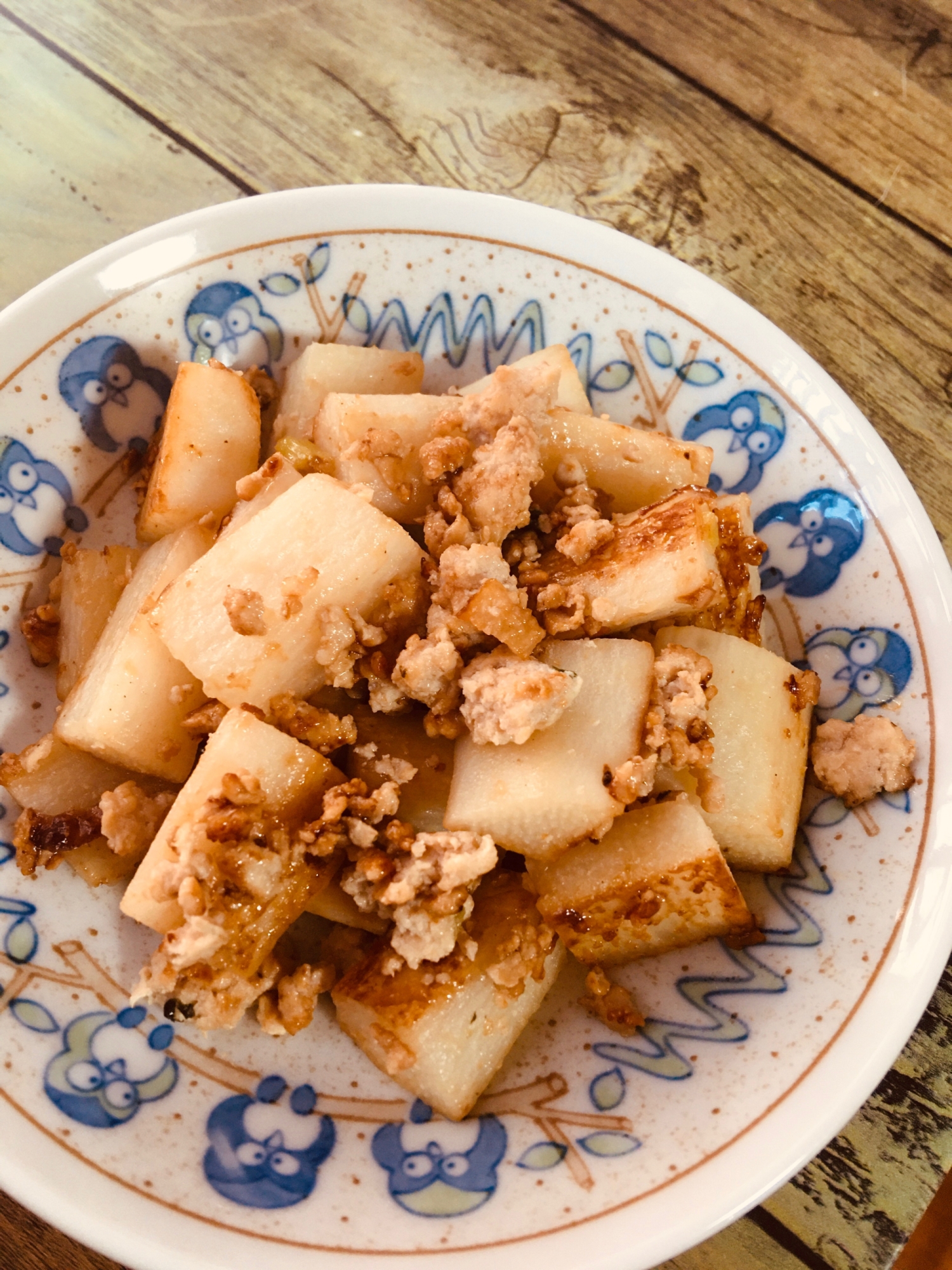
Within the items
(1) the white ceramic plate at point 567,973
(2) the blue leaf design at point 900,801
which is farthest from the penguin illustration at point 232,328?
(2) the blue leaf design at point 900,801

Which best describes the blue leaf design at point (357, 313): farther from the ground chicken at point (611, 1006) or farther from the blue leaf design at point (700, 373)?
the ground chicken at point (611, 1006)

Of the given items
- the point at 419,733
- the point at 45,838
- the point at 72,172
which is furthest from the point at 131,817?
the point at 72,172

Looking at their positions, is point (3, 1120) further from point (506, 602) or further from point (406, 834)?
point (506, 602)

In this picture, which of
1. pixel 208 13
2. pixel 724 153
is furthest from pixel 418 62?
pixel 724 153

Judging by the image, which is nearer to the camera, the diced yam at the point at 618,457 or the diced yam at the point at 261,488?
the diced yam at the point at 261,488

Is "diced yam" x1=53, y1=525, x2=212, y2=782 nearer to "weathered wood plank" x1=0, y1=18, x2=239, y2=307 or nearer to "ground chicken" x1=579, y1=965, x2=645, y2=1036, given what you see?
"ground chicken" x1=579, y1=965, x2=645, y2=1036

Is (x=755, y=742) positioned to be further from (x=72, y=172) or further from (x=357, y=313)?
(x=72, y=172)
